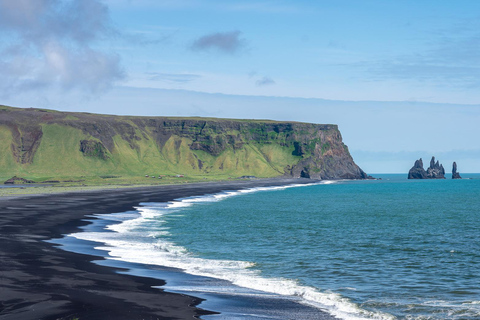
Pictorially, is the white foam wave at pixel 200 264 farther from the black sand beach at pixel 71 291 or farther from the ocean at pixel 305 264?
the black sand beach at pixel 71 291

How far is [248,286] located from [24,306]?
28.7 feet

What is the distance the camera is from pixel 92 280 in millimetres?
21250

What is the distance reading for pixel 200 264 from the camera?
27625 mm

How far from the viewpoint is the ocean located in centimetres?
1884

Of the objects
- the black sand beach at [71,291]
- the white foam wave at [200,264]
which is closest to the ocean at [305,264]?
the white foam wave at [200,264]

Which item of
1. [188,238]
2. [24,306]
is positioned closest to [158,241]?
[188,238]

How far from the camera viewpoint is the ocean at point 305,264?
1884 cm

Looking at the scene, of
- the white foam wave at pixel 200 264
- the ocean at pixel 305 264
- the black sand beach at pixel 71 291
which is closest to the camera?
the black sand beach at pixel 71 291

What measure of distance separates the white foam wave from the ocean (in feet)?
0.13

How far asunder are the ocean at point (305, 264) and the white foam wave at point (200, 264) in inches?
1.6

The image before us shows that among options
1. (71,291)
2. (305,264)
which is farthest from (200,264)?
(71,291)

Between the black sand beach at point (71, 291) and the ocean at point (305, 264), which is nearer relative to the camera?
the black sand beach at point (71, 291)

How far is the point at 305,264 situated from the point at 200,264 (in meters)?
5.28

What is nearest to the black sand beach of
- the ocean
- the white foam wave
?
the ocean
